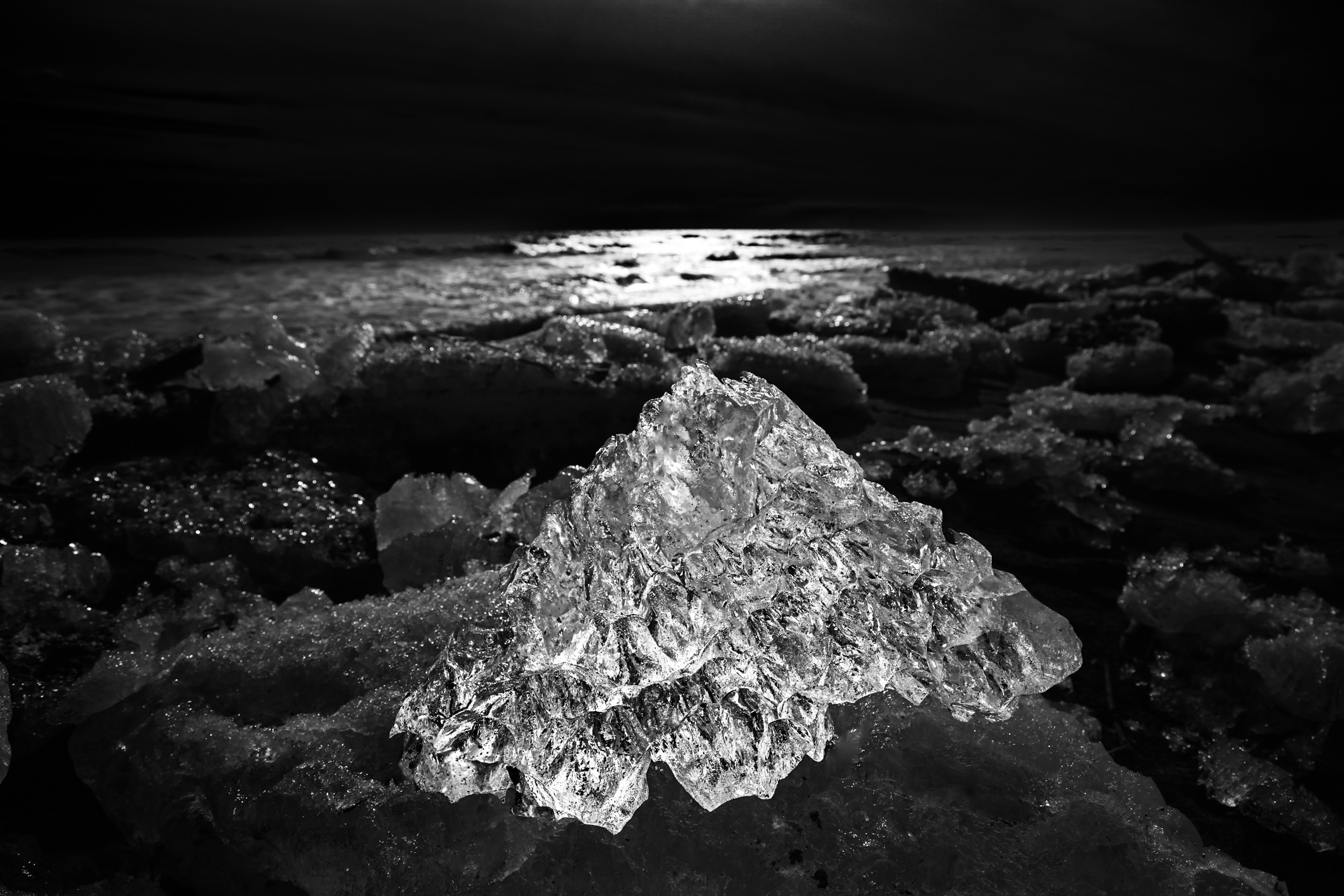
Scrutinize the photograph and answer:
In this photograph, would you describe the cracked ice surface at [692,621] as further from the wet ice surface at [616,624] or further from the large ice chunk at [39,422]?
the large ice chunk at [39,422]

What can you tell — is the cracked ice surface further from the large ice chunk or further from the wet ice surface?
the large ice chunk

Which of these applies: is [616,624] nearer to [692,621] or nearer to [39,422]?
[692,621]

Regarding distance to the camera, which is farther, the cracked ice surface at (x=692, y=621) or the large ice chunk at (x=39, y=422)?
the large ice chunk at (x=39, y=422)

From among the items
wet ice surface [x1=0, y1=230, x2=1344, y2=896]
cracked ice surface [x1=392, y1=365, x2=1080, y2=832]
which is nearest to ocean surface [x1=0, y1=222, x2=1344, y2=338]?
wet ice surface [x1=0, y1=230, x2=1344, y2=896]

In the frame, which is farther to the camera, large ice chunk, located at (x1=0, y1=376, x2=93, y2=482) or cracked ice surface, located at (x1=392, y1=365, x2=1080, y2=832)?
large ice chunk, located at (x1=0, y1=376, x2=93, y2=482)

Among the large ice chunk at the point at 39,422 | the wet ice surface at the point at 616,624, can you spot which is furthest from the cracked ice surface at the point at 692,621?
the large ice chunk at the point at 39,422

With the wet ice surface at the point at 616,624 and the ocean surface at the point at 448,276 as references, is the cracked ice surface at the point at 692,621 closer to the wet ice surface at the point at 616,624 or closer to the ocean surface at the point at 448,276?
the wet ice surface at the point at 616,624

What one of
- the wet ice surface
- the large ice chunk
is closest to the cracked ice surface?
the wet ice surface

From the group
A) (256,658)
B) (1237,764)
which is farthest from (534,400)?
(1237,764)
